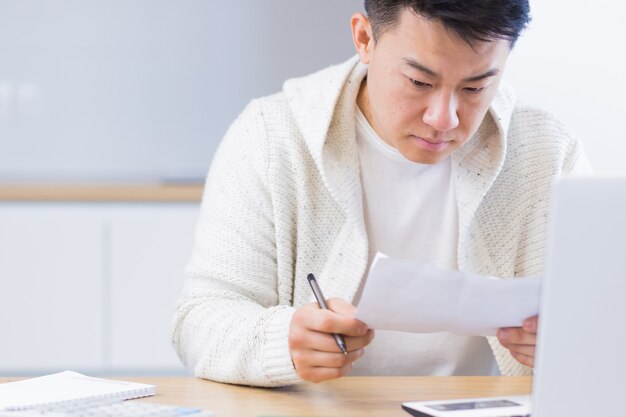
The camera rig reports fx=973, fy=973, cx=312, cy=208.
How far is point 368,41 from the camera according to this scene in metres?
1.60

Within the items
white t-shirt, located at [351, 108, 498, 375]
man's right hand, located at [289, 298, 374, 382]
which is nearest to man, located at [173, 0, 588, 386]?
white t-shirt, located at [351, 108, 498, 375]

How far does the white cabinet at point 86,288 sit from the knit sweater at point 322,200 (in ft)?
4.23

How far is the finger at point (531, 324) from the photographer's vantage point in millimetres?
1163

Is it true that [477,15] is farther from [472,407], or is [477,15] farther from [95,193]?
[95,193]

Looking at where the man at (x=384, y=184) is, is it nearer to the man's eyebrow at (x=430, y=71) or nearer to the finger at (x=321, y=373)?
the man's eyebrow at (x=430, y=71)

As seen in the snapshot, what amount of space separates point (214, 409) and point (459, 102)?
59cm

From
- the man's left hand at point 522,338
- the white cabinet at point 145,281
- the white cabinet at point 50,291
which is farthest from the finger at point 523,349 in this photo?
the white cabinet at point 50,291

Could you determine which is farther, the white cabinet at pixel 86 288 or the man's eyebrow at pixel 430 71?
the white cabinet at pixel 86 288

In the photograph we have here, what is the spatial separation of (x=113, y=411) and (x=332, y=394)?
13.1 inches

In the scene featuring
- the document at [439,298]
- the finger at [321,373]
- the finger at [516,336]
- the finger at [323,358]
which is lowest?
the finger at [321,373]

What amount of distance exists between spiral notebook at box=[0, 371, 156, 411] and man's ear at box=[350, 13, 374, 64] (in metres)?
0.65

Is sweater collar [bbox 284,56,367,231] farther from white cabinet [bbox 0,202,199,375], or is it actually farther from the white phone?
white cabinet [bbox 0,202,199,375]

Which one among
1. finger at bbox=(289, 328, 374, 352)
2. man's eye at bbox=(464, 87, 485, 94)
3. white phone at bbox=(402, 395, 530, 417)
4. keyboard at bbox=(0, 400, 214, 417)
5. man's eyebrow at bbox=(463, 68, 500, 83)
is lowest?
keyboard at bbox=(0, 400, 214, 417)

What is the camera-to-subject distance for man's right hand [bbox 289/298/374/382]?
4.00ft
